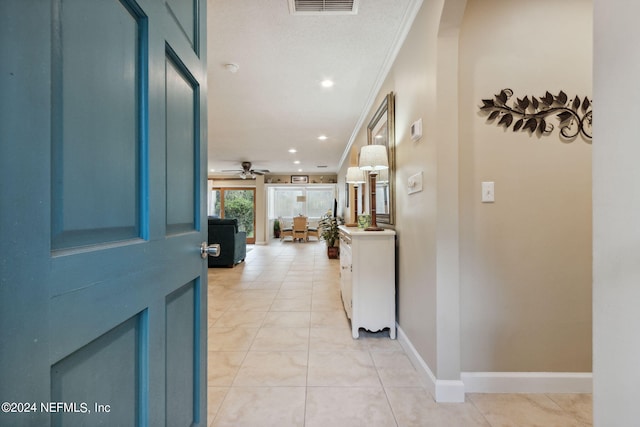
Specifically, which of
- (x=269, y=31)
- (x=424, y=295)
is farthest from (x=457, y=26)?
(x=424, y=295)

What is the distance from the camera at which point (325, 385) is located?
67.2 inches

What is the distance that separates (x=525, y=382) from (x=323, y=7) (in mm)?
2687

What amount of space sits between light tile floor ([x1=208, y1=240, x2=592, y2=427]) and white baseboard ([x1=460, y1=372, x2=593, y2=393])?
0.04 metres

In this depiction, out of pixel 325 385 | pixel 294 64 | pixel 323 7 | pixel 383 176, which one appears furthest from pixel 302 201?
pixel 325 385

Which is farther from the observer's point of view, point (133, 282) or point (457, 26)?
point (457, 26)

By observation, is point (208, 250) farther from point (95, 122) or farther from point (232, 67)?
point (232, 67)

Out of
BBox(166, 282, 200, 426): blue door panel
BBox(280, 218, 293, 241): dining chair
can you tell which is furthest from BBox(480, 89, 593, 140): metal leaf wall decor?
BBox(280, 218, 293, 241): dining chair

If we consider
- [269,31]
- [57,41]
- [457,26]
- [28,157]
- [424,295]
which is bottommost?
[424,295]

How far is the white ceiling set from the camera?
2.03m

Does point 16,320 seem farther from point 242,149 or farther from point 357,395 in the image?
point 242,149

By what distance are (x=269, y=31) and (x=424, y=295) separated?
224 cm

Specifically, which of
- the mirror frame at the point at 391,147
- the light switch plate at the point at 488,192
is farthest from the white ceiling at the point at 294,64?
the light switch plate at the point at 488,192

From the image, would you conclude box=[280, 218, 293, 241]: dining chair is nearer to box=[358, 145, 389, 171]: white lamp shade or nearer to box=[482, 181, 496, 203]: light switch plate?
box=[358, 145, 389, 171]: white lamp shade

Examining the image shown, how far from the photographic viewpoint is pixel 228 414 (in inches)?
57.7
